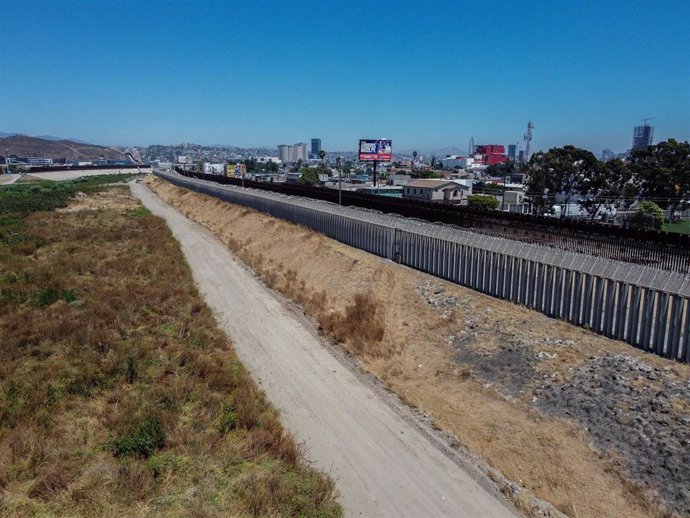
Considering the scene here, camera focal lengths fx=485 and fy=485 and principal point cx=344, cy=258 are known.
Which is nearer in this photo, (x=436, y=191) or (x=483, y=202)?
(x=483, y=202)

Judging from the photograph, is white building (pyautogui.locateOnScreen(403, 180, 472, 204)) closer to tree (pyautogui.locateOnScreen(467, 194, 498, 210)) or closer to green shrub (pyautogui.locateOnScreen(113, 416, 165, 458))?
tree (pyautogui.locateOnScreen(467, 194, 498, 210))

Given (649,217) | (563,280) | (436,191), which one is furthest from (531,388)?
(436,191)

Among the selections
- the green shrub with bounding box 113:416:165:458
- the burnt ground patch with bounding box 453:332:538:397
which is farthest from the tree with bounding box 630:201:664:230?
the green shrub with bounding box 113:416:165:458

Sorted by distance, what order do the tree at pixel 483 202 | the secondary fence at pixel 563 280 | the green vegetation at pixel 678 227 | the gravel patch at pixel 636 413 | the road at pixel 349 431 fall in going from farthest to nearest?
the tree at pixel 483 202 → the green vegetation at pixel 678 227 → the secondary fence at pixel 563 280 → the gravel patch at pixel 636 413 → the road at pixel 349 431

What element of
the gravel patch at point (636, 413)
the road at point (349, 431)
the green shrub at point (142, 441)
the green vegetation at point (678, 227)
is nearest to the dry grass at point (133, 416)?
the green shrub at point (142, 441)

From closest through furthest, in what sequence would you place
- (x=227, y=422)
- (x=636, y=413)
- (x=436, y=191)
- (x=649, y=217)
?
(x=636, y=413), (x=227, y=422), (x=649, y=217), (x=436, y=191)

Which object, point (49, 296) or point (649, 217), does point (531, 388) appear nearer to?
point (49, 296)

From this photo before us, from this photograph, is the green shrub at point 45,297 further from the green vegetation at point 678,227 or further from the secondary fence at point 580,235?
the green vegetation at point 678,227
